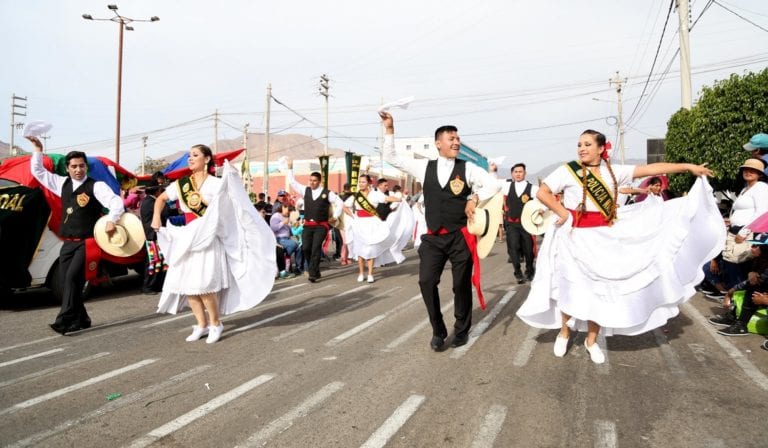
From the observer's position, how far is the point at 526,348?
5.21 meters

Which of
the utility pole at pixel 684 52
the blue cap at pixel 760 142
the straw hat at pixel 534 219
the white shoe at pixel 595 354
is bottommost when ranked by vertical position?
the white shoe at pixel 595 354

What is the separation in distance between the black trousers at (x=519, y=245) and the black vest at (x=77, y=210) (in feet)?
22.4

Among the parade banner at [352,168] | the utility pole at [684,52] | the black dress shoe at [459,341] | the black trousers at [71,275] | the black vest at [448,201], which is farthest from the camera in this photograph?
the utility pole at [684,52]

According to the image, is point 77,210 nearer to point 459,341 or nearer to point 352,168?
point 459,341

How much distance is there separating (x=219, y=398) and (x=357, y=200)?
24.8ft

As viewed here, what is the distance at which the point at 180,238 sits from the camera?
5.65 m

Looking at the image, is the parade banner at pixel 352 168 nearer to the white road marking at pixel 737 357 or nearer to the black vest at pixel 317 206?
the black vest at pixel 317 206

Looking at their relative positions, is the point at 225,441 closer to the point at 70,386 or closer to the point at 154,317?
the point at 70,386

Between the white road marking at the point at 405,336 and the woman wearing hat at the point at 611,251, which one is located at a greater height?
the woman wearing hat at the point at 611,251

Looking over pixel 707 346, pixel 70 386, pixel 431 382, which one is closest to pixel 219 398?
pixel 70 386

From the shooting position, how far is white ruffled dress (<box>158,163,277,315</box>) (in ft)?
18.4

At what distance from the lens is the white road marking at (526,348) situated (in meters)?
4.76

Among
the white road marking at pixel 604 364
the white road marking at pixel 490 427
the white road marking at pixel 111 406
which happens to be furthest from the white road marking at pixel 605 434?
the white road marking at pixel 111 406

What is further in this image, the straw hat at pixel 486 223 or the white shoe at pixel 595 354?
the straw hat at pixel 486 223
